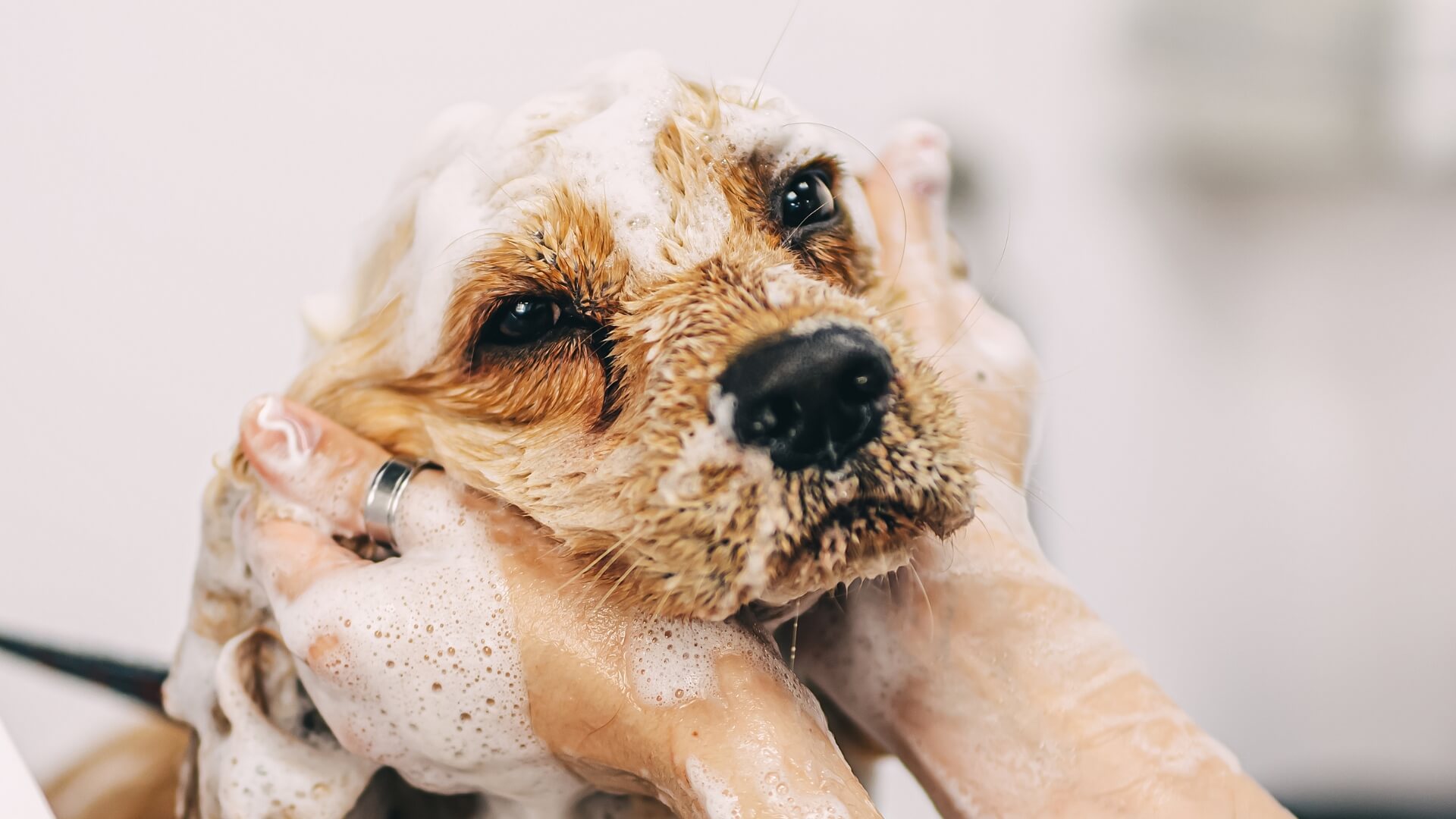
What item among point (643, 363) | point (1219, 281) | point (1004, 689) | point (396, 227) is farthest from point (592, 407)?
point (1219, 281)

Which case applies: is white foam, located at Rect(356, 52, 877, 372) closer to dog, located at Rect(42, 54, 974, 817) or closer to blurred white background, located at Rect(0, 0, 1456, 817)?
dog, located at Rect(42, 54, 974, 817)

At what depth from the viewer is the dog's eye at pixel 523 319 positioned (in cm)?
76

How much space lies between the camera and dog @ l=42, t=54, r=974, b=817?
635 millimetres

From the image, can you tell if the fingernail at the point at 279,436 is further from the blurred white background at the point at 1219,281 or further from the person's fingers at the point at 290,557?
the blurred white background at the point at 1219,281

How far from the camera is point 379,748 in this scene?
0.79 metres

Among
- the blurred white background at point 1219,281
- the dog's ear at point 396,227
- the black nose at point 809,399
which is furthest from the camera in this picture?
the blurred white background at point 1219,281

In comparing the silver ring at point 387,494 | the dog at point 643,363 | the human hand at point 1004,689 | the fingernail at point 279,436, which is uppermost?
the dog at point 643,363

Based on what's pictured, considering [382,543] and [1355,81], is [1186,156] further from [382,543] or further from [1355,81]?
[382,543]

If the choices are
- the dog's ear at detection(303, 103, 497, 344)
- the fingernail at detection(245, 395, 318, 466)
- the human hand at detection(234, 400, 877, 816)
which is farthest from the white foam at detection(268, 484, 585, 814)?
the dog's ear at detection(303, 103, 497, 344)

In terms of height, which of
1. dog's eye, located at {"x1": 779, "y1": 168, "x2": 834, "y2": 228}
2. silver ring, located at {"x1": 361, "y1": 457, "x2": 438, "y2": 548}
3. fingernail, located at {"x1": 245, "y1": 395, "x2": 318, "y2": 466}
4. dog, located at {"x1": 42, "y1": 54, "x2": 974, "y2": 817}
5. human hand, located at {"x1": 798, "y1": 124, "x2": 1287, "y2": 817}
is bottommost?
human hand, located at {"x1": 798, "y1": 124, "x2": 1287, "y2": 817}

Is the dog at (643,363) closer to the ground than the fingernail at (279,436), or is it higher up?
higher up

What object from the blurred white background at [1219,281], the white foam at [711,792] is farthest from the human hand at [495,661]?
the blurred white background at [1219,281]

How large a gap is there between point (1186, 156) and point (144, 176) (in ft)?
6.59

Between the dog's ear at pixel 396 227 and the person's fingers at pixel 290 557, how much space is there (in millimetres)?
182
